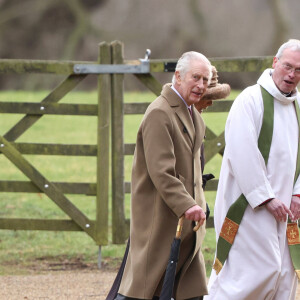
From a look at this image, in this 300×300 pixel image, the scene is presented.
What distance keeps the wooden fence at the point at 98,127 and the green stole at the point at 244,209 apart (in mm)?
2484

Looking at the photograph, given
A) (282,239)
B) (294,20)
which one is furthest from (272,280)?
(294,20)

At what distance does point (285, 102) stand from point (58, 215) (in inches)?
222

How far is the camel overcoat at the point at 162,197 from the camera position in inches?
183

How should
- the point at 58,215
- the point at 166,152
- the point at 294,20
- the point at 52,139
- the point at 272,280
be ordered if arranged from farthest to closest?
the point at 294,20, the point at 52,139, the point at 58,215, the point at 272,280, the point at 166,152

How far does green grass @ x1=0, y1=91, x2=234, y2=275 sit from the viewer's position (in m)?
8.33

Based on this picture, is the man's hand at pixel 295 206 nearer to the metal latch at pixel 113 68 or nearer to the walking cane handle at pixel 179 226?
the walking cane handle at pixel 179 226

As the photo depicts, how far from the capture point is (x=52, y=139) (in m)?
17.1

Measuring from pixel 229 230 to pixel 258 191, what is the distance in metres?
0.31

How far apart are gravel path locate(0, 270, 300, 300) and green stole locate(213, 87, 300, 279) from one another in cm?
165

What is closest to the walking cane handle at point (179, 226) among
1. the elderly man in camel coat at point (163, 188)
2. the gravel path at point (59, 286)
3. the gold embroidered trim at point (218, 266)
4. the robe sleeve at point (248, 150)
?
the elderly man in camel coat at point (163, 188)

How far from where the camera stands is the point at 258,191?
201 inches

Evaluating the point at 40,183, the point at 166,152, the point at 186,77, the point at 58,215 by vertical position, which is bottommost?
the point at 58,215

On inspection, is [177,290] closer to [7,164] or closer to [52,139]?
[7,164]

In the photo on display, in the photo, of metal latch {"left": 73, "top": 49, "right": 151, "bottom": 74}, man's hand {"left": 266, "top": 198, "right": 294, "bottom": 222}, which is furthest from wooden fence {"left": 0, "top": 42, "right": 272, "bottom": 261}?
man's hand {"left": 266, "top": 198, "right": 294, "bottom": 222}
